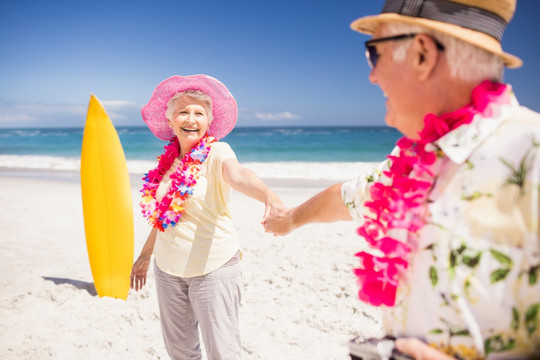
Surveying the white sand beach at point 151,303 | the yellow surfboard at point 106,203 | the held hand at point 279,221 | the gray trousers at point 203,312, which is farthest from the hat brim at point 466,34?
the yellow surfboard at point 106,203

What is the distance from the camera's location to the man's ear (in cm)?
94

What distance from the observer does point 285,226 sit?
1.60 meters

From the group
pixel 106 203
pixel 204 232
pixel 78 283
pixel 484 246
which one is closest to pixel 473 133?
pixel 484 246

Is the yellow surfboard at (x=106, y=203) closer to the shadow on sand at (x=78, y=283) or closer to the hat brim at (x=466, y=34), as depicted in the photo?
the shadow on sand at (x=78, y=283)

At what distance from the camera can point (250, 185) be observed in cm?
184

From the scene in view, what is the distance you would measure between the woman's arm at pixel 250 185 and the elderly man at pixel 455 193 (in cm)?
64

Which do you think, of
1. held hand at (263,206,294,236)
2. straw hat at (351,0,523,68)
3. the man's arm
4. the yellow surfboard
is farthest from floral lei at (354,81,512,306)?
the yellow surfboard

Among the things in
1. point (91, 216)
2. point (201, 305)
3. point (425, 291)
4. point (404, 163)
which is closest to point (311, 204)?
point (404, 163)

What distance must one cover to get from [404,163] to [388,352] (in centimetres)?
52

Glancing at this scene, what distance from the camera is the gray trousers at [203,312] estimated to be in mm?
2061

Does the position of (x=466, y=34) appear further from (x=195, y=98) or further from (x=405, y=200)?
(x=195, y=98)

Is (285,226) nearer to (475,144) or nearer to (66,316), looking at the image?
(475,144)

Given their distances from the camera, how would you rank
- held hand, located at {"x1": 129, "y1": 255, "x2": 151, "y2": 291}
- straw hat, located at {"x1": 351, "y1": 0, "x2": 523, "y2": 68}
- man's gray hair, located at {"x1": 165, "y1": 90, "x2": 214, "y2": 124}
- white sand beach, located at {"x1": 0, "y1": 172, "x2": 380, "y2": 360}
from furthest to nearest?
white sand beach, located at {"x1": 0, "y1": 172, "x2": 380, "y2": 360} < held hand, located at {"x1": 129, "y1": 255, "x2": 151, "y2": 291} < man's gray hair, located at {"x1": 165, "y1": 90, "x2": 214, "y2": 124} < straw hat, located at {"x1": 351, "y1": 0, "x2": 523, "y2": 68}

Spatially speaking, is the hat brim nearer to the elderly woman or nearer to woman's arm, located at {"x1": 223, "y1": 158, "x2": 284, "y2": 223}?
woman's arm, located at {"x1": 223, "y1": 158, "x2": 284, "y2": 223}
